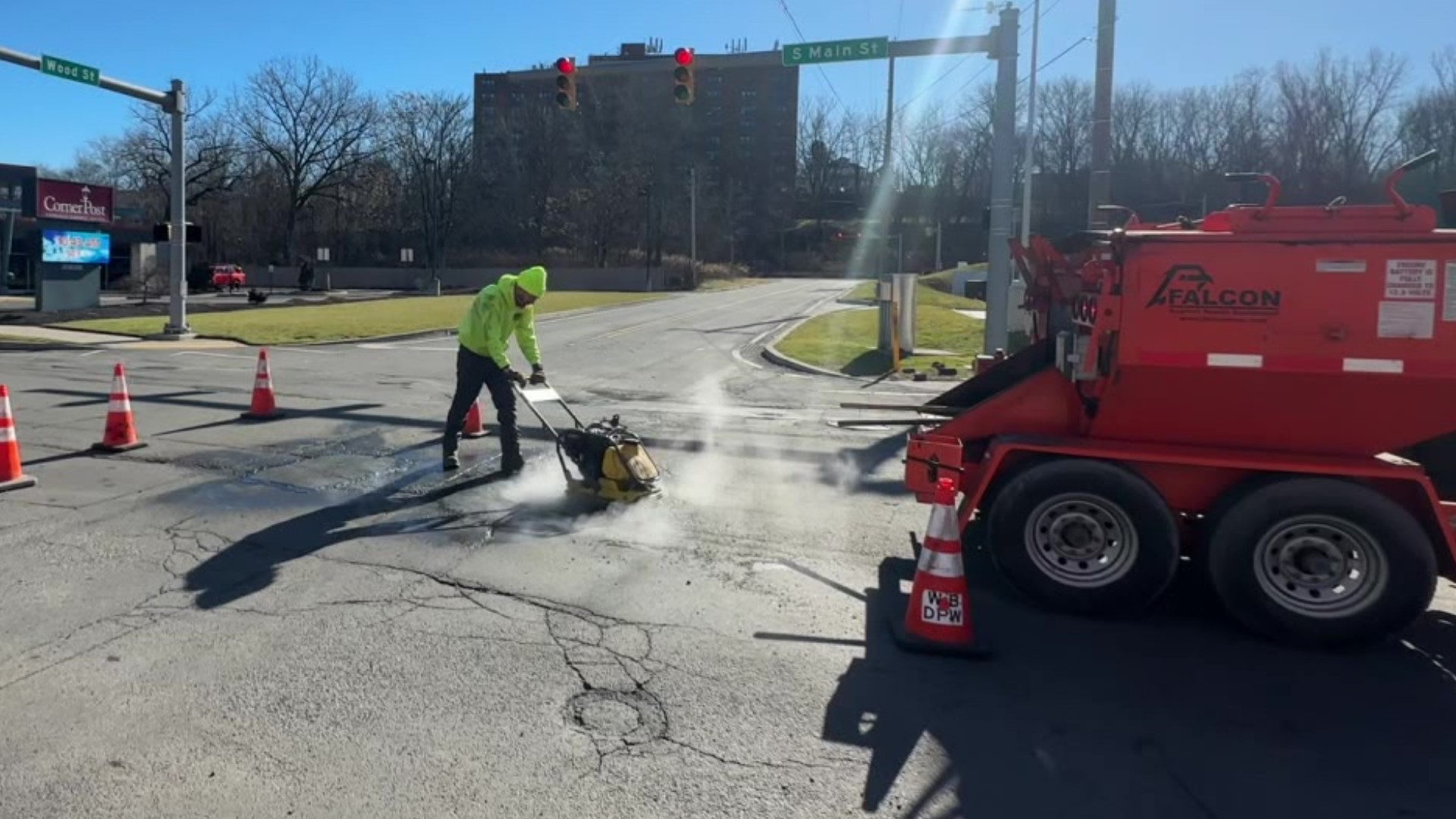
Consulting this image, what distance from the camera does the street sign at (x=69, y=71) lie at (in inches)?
726

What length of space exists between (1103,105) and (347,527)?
48.3ft

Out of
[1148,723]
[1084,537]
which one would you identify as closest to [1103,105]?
[1084,537]

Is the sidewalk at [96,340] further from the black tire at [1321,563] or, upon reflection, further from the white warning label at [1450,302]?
the white warning label at [1450,302]

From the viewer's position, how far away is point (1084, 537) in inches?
210

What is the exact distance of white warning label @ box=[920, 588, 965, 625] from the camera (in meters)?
4.78

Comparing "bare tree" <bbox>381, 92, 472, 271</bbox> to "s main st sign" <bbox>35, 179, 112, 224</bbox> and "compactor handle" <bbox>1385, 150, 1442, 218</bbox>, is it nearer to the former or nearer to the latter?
"s main st sign" <bbox>35, 179, 112, 224</bbox>

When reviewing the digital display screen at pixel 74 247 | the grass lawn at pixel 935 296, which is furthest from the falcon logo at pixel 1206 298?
the digital display screen at pixel 74 247

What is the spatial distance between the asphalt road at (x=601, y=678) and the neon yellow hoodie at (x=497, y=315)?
1293 millimetres

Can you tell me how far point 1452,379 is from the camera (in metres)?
4.73

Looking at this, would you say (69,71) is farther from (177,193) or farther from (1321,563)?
(1321,563)

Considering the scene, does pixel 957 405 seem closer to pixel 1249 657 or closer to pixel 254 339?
pixel 1249 657

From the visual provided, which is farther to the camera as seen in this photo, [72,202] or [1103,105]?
[72,202]

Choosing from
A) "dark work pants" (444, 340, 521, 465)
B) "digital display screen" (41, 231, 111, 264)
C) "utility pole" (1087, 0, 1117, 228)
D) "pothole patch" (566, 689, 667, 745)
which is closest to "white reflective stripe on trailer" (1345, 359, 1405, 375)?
"pothole patch" (566, 689, 667, 745)

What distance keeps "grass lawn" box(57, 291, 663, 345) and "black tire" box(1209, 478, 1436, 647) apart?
2345 cm
